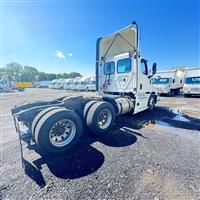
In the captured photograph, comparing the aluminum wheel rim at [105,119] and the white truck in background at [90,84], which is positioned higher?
the white truck in background at [90,84]

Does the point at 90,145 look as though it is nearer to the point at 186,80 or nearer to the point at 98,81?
the point at 98,81

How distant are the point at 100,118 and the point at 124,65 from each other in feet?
9.51

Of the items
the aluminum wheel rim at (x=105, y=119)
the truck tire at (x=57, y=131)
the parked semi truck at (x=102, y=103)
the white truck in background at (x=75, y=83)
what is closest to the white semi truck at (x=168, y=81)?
the parked semi truck at (x=102, y=103)

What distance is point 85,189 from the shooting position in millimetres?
2230

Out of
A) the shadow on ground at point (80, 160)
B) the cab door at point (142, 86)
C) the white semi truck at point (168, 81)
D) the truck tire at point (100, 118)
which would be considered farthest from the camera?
the white semi truck at point (168, 81)

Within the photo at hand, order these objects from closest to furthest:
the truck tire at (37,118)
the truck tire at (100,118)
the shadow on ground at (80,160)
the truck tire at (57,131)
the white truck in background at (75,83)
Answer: the shadow on ground at (80,160) → the truck tire at (57,131) → the truck tire at (37,118) → the truck tire at (100,118) → the white truck in background at (75,83)

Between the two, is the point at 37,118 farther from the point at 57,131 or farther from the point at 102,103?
the point at 102,103

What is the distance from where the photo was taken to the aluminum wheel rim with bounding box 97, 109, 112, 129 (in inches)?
182

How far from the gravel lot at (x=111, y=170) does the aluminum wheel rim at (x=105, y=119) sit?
54 centimetres

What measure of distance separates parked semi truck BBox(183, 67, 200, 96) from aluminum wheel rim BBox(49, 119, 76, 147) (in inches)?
579

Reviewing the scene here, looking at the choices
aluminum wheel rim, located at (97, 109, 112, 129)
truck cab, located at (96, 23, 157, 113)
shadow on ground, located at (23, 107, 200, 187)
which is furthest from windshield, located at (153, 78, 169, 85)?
aluminum wheel rim, located at (97, 109, 112, 129)

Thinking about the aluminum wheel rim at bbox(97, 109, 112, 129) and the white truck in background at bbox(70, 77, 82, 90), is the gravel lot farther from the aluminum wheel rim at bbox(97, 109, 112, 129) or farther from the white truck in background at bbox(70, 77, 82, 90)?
the white truck in background at bbox(70, 77, 82, 90)

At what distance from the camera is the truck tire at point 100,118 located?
13.8 ft

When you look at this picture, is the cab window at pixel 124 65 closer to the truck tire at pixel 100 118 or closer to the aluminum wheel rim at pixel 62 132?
the truck tire at pixel 100 118
